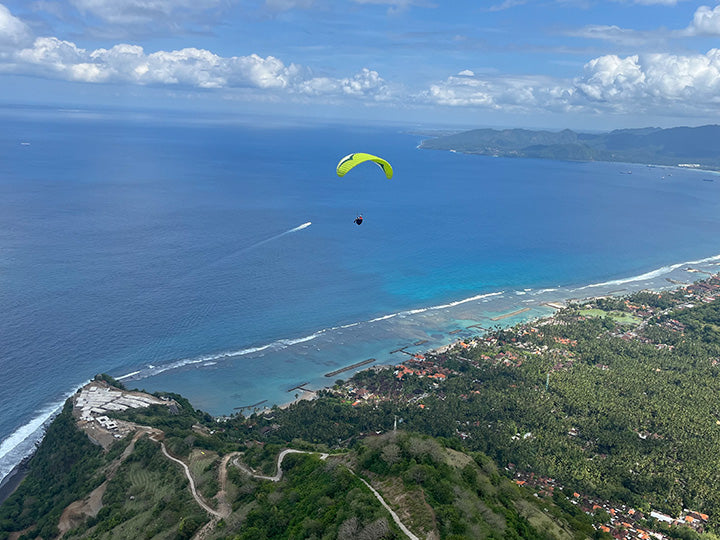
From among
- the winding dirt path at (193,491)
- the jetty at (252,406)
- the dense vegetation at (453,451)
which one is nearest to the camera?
the dense vegetation at (453,451)

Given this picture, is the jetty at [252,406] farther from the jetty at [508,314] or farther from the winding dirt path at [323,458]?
the jetty at [508,314]

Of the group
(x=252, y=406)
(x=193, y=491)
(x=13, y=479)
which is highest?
(x=193, y=491)

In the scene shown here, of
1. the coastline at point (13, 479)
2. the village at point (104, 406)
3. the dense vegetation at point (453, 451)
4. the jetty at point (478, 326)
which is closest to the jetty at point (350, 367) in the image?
the dense vegetation at point (453, 451)

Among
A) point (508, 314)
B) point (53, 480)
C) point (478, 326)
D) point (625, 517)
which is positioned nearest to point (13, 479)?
point (53, 480)

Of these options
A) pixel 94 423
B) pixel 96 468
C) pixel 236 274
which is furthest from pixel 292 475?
pixel 236 274

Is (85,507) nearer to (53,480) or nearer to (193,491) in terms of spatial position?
(53,480)

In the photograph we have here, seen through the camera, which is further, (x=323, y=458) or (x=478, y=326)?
(x=478, y=326)

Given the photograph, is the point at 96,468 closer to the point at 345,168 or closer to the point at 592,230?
the point at 345,168

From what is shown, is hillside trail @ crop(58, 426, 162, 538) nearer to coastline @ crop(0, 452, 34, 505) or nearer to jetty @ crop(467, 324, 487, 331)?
coastline @ crop(0, 452, 34, 505)
